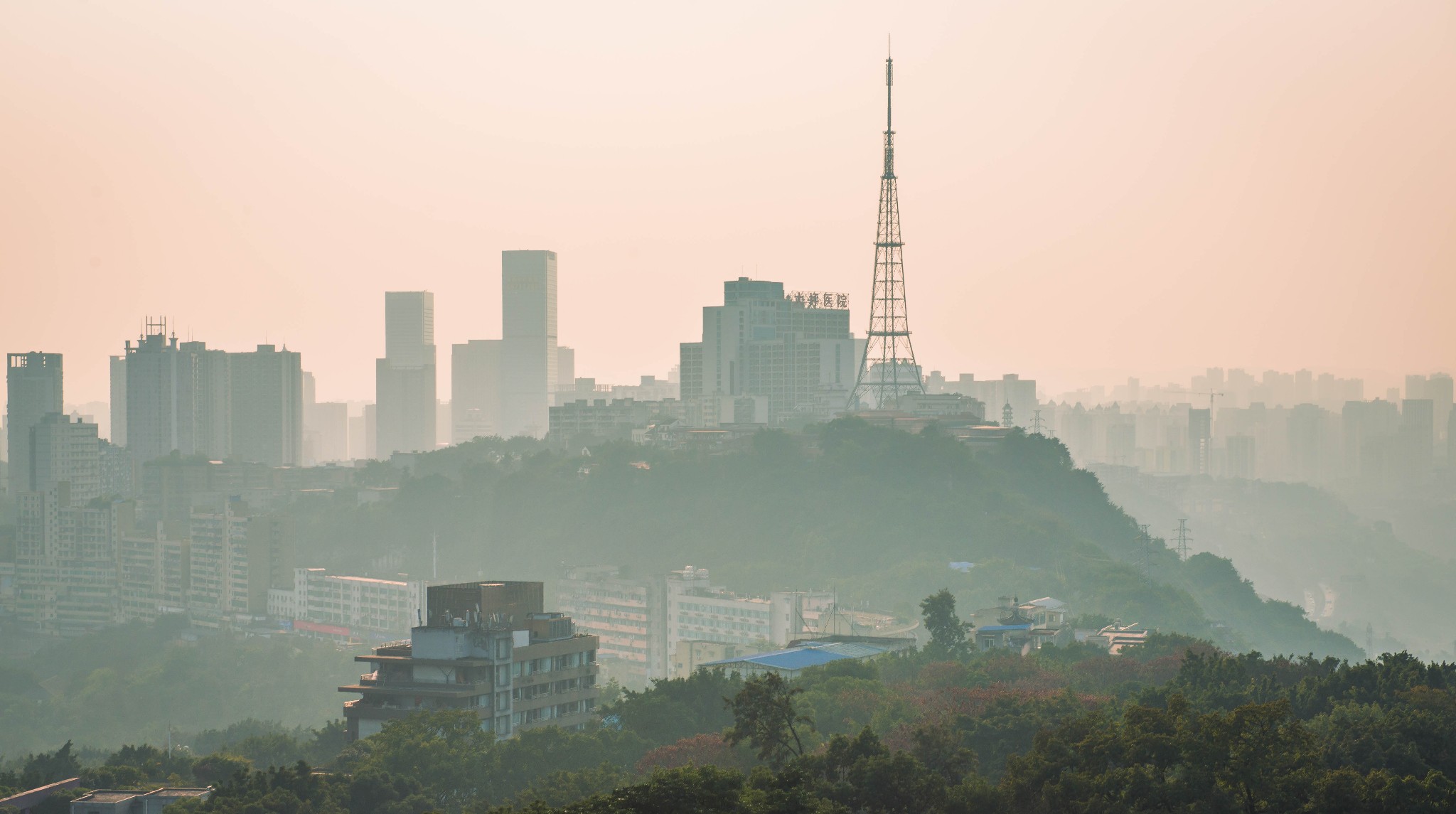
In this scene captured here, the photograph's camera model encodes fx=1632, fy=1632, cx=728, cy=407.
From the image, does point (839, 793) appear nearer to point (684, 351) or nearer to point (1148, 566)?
point (1148, 566)

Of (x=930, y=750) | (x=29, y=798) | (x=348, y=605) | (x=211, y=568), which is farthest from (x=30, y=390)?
(x=930, y=750)

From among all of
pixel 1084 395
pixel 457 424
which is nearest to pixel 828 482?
pixel 457 424

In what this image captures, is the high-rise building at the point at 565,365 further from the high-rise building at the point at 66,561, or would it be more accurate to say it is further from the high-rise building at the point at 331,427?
the high-rise building at the point at 66,561

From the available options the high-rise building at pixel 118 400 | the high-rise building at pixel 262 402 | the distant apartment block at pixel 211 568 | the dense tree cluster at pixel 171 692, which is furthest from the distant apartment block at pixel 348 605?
the high-rise building at pixel 118 400

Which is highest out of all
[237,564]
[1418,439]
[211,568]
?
[1418,439]

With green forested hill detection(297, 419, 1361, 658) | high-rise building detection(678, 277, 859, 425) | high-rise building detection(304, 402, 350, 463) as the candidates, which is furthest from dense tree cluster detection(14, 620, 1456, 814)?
high-rise building detection(304, 402, 350, 463)

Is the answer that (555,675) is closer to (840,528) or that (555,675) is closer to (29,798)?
(29,798)

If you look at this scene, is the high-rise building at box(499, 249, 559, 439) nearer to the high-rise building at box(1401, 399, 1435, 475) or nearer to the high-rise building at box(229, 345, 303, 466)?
the high-rise building at box(229, 345, 303, 466)
